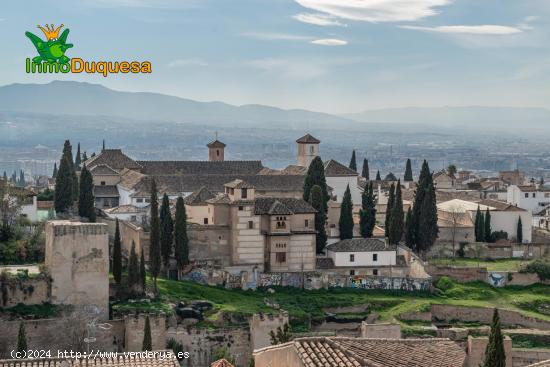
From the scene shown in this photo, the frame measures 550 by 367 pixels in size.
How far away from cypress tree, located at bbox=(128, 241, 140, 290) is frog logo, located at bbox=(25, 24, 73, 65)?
8008 millimetres

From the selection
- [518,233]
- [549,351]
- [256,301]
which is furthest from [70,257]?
[518,233]

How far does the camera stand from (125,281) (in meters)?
36.5

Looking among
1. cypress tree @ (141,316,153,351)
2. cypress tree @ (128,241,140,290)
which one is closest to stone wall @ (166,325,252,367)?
cypress tree @ (141,316,153,351)

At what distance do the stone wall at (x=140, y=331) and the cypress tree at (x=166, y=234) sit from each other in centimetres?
679

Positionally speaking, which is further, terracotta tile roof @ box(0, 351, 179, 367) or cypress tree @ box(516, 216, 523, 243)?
cypress tree @ box(516, 216, 523, 243)

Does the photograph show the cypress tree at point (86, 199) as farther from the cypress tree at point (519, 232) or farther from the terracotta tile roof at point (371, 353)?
the terracotta tile roof at point (371, 353)

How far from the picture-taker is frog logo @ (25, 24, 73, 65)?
3697 cm

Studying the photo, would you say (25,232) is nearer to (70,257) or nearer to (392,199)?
(70,257)

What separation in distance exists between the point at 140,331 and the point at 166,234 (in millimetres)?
7660

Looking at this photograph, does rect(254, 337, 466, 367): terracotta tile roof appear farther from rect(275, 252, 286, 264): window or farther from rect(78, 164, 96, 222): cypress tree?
rect(78, 164, 96, 222): cypress tree

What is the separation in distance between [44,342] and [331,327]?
11398 mm

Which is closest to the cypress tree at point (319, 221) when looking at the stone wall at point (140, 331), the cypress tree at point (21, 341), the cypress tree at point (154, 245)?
the cypress tree at point (154, 245)

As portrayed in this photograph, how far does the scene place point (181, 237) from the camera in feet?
132

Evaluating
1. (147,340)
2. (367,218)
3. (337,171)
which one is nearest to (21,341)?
(147,340)
